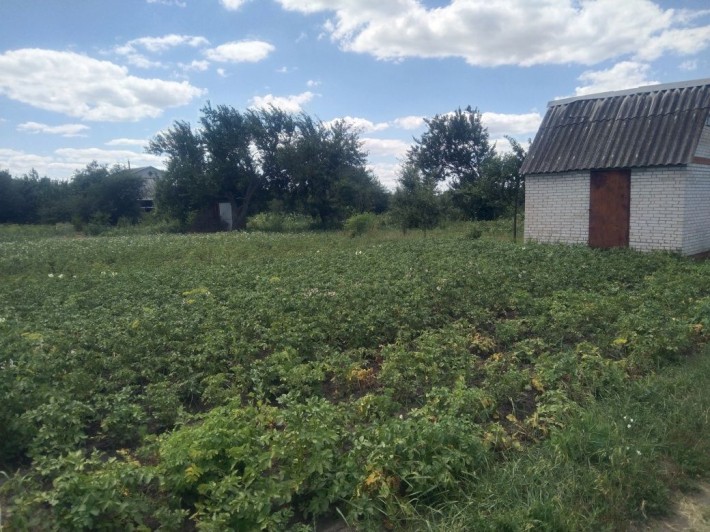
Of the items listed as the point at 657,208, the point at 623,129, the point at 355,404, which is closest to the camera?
the point at 355,404

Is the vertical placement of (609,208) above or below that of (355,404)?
above

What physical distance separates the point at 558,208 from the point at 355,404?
12916 millimetres

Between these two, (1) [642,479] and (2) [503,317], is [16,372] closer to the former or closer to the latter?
(1) [642,479]

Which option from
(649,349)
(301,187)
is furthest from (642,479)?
(301,187)

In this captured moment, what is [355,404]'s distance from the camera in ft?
14.2

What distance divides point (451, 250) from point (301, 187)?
2203cm

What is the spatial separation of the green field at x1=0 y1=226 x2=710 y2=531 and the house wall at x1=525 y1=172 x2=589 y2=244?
6144mm

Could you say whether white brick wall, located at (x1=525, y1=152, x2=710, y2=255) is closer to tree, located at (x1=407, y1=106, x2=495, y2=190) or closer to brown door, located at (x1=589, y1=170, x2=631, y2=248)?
brown door, located at (x1=589, y1=170, x2=631, y2=248)

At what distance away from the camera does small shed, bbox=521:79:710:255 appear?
13.6 m

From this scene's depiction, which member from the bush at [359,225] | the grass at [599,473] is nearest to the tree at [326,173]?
the bush at [359,225]

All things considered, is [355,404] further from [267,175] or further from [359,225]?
[267,175]

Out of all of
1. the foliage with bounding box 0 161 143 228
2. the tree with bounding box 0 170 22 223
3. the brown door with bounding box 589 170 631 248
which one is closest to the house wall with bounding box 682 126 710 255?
the brown door with bounding box 589 170 631 248

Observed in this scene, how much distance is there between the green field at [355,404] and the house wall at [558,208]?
6144 mm

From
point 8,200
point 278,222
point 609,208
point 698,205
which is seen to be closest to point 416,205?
point 609,208
